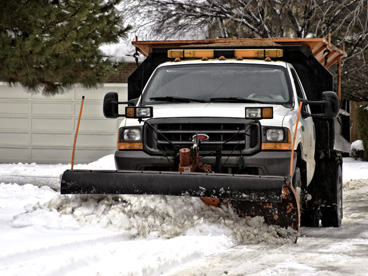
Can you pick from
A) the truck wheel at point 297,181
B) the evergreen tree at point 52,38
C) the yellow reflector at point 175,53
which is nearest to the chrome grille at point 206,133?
the truck wheel at point 297,181

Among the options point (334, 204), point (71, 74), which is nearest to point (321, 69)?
→ point (334, 204)

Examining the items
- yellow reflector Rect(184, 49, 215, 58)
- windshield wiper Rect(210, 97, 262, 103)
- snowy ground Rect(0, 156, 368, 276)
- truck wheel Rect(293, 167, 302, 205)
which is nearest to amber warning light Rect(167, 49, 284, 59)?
yellow reflector Rect(184, 49, 215, 58)

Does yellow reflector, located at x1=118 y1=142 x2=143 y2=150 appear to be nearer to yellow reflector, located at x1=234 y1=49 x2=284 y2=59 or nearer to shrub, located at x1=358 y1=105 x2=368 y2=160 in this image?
yellow reflector, located at x1=234 y1=49 x2=284 y2=59

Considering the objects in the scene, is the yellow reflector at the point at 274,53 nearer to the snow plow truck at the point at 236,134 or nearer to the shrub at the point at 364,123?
the snow plow truck at the point at 236,134

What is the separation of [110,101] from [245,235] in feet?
7.47

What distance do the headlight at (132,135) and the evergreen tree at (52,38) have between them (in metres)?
3.65

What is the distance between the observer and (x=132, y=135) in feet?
27.6

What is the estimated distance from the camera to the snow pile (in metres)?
7.72

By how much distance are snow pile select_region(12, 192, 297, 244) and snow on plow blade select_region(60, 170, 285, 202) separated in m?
0.28

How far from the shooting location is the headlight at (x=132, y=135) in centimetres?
836

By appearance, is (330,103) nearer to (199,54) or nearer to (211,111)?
(211,111)

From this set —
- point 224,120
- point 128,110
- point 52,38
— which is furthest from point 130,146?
point 52,38

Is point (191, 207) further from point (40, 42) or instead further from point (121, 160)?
point (40, 42)

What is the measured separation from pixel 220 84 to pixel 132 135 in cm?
124
